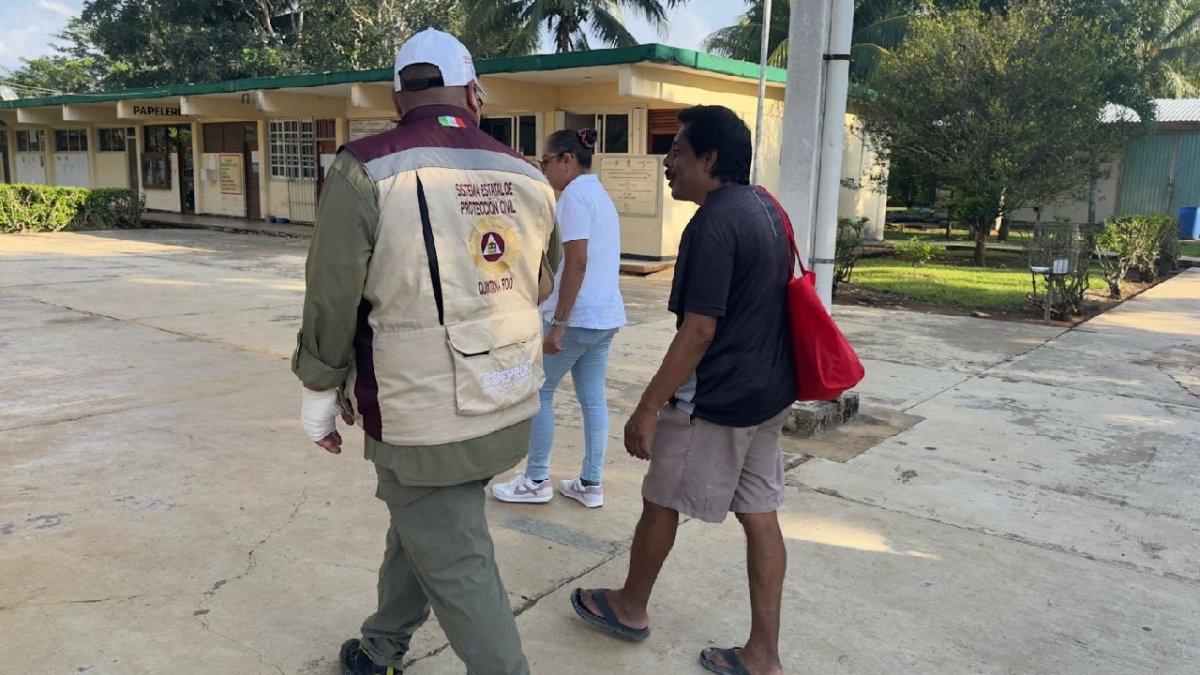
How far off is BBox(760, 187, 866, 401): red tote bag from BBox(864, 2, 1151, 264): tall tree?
12.7m

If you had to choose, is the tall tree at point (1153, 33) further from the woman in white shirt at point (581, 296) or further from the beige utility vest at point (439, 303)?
the beige utility vest at point (439, 303)

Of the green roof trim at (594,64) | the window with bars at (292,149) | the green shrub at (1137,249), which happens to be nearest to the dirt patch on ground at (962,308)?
the green shrub at (1137,249)

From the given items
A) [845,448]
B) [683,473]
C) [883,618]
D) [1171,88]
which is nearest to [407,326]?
[683,473]

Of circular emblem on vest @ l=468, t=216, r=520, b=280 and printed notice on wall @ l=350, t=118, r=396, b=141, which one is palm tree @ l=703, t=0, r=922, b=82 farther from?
circular emblem on vest @ l=468, t=216, r=520, b=280

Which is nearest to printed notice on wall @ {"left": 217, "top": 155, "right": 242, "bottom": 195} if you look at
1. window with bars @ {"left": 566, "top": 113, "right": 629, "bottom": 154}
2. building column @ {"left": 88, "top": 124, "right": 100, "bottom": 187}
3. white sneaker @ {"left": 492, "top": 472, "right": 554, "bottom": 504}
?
building column @ {"left": 88, "top": 124, "right": 100, "bottom": 187}

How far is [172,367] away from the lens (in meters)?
6.56

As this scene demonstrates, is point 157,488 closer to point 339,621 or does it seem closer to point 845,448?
point 339,621

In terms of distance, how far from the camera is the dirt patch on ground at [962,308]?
10.1 metres

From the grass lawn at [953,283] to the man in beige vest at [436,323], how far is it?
9.68 m

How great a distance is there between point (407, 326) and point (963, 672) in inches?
82.2

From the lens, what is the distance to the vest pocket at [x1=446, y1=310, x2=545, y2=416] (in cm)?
213

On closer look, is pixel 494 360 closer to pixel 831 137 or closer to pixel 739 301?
pixel 739 301

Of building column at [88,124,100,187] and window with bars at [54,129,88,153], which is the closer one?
building column at [88,124,100,187]

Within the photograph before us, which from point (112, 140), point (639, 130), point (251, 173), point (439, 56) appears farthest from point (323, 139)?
point (439, 56)
